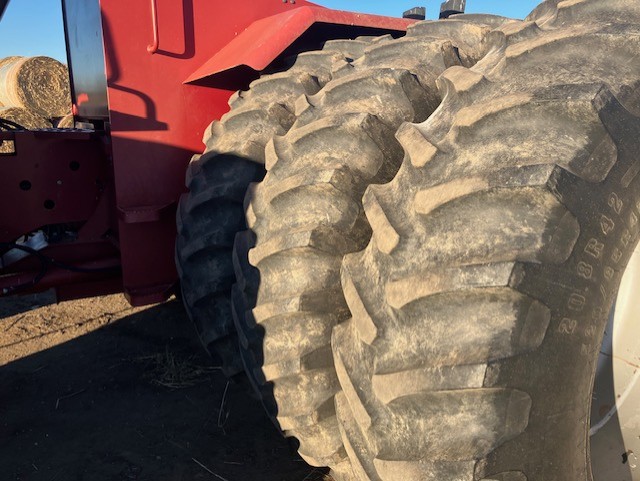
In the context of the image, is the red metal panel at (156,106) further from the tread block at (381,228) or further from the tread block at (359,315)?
the tread block at (359,315)

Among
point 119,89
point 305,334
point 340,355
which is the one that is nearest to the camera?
point 340,355

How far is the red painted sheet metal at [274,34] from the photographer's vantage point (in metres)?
2.41

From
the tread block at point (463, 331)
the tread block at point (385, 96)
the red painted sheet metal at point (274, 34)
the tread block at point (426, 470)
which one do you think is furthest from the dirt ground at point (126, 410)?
the red painted sheet metal at point (274, 34)

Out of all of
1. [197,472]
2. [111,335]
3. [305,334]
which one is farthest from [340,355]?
[111,335]

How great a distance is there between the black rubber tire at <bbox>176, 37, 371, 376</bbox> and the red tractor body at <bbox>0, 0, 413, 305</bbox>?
25cm

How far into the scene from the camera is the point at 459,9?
3.03 meters

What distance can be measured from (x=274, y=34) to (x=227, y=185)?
0.69m

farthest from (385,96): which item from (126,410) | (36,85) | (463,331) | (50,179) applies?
(36,85)

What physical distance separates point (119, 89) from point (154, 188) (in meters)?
0.49

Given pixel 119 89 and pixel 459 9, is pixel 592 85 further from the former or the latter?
pixel 119 89

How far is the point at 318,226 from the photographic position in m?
1.80

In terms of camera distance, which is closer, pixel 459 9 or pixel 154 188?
pixel 154 188

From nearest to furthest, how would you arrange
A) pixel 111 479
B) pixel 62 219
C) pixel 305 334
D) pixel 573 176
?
pixel 573 176 → pixel 305 334 → pixel 111 479 → pixel 62 219

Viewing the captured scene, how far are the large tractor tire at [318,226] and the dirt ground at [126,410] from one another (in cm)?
77
